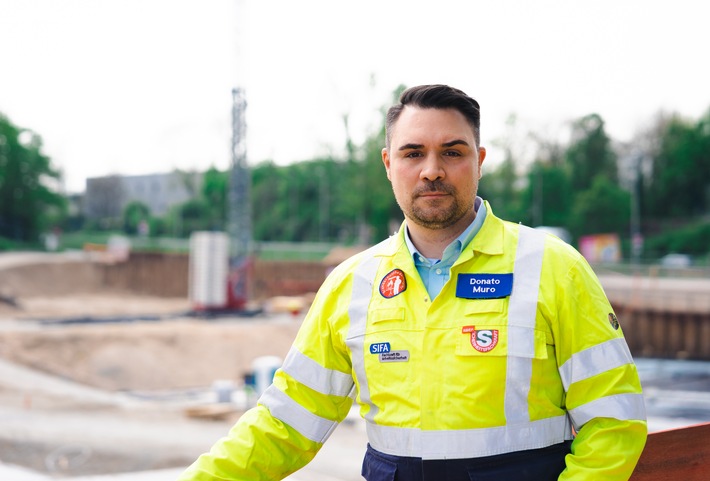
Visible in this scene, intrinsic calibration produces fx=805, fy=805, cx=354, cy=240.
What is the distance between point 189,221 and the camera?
270ft

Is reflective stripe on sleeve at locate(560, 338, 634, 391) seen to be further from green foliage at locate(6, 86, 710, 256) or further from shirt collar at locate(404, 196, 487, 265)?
green foliage at locate(6, 86, 710, 256)

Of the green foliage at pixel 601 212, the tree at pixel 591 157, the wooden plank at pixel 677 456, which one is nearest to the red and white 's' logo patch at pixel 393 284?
the wooden plank at pixel 677 456

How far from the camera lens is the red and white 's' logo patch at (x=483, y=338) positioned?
2059 mm

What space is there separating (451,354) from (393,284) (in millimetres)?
297

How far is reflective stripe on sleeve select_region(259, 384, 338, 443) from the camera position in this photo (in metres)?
2.30

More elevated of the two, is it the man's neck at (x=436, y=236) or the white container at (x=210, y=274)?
the man's neck at (x=436, y=236)

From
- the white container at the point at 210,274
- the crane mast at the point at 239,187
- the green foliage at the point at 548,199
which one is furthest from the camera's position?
the green foliage at the point at 548,199

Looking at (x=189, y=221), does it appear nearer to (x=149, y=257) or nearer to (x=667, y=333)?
(x=149, y=257)

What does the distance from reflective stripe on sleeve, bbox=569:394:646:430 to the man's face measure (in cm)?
62

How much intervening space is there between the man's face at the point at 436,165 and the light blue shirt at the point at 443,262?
0.16ft

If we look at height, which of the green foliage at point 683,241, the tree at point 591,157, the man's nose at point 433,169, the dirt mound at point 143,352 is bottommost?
the dirt mound at point 143,352

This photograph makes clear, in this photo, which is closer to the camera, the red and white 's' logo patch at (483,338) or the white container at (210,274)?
the red and white 's' logo patch at (483,338)

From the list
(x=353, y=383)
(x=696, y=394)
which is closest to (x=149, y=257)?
(x=696, y=394)

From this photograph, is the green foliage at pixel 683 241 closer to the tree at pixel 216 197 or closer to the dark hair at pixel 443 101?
the tree at pixel 216 197
